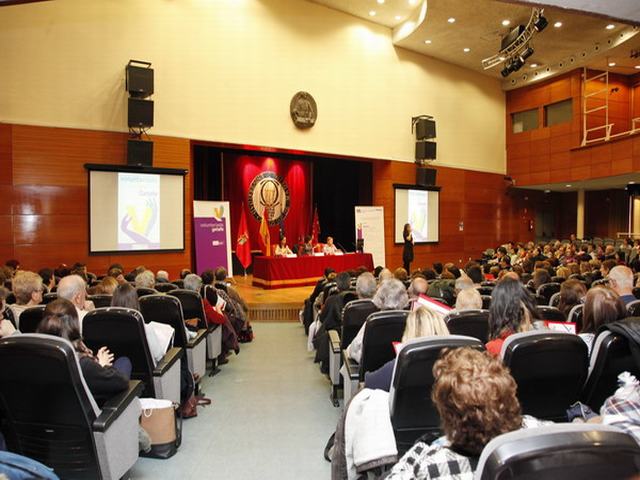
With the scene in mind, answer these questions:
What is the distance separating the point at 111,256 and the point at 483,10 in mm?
9770

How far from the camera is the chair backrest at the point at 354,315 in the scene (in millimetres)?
3650

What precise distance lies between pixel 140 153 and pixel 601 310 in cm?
843

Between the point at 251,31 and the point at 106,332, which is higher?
the point at 251,31

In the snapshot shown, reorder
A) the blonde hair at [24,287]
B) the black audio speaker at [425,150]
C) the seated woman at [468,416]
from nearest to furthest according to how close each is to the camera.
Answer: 1. the seated woman at [468,416]
2. the blonde hair at [24,287]
3. the black audio speaker at [425,150]

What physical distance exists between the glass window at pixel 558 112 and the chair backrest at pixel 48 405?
53.2 feet

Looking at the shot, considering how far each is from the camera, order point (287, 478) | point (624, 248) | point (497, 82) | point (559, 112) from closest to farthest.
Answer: point (287, 478) → point (624, 248) → point (559, 112) → point (497, 82)

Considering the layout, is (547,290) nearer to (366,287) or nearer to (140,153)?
(366,287)

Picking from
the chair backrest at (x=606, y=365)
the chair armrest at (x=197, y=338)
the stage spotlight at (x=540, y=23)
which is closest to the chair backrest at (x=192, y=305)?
the chair armrest at (x=197, y=338)

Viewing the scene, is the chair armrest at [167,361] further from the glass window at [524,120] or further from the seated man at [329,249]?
the glass window at [524,120]

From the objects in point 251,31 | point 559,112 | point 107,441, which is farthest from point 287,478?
point 559,112

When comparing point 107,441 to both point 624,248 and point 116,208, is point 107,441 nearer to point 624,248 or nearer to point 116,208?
point 116,208

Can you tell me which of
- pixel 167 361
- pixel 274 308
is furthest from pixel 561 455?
pixel 274 308

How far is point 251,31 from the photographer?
10742mm

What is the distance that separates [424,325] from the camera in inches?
90.4
